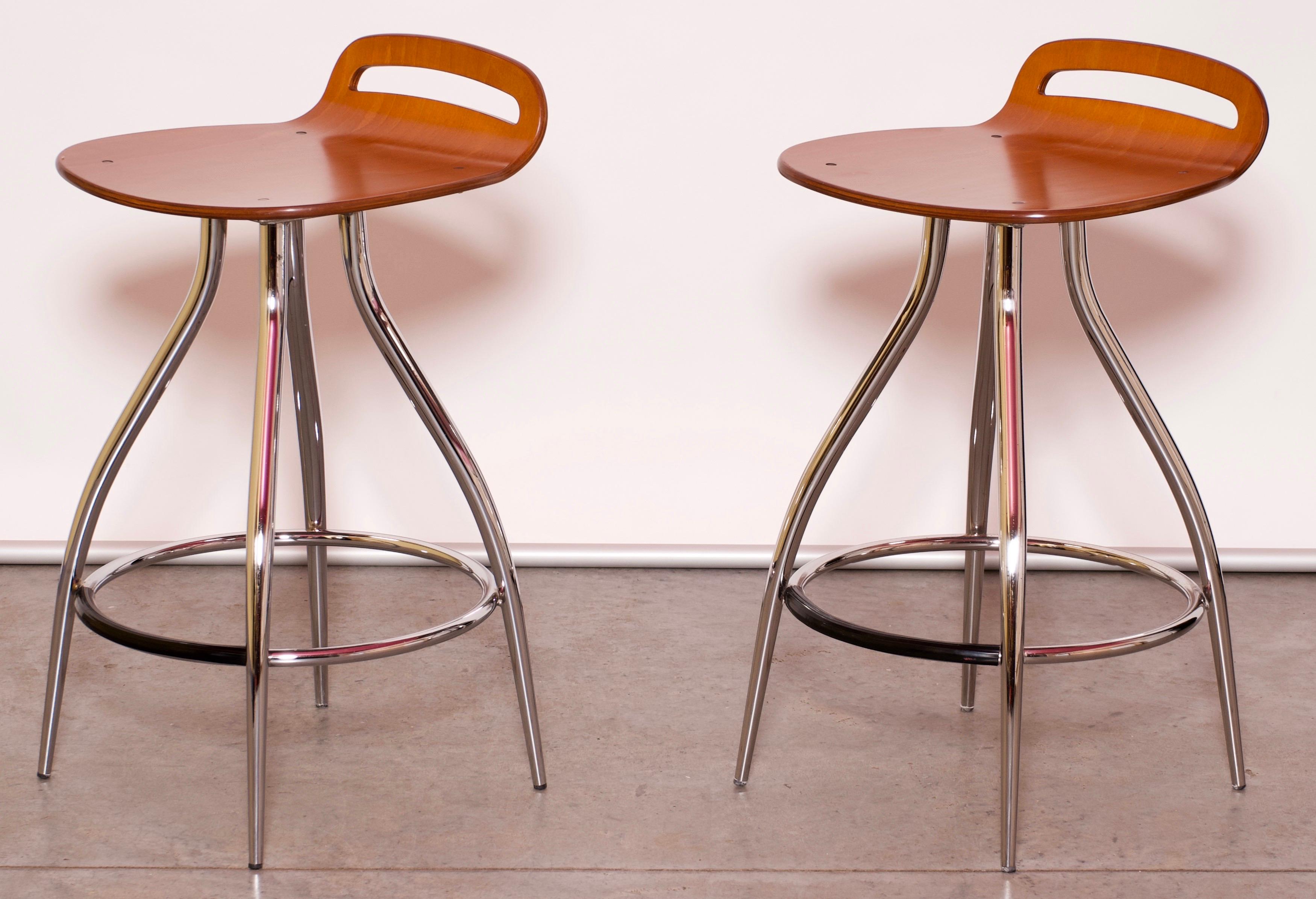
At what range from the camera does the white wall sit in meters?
2.79

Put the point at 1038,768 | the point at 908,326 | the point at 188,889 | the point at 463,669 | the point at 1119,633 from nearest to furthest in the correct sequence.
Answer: the point at 188,889, the point at 908,326, the point at 1038,768, the point at 463,669, the point at 1119,633

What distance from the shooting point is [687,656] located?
261 cm

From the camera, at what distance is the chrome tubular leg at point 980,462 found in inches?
86.0

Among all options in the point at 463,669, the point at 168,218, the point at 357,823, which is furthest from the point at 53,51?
the point at 357,823

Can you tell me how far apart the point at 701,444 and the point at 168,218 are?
116 cm

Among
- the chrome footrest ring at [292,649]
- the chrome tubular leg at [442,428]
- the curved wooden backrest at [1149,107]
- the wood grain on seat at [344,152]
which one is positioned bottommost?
the chrome footrest ring at [292,649]

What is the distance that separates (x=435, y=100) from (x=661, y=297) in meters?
0.92

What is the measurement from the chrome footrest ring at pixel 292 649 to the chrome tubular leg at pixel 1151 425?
0.90 meters

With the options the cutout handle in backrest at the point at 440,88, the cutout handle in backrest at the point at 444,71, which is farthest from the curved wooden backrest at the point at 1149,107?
the cutout handle in backrest at the point at 440,88

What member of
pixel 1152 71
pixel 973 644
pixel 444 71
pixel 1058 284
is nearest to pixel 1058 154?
pixel 1152 71

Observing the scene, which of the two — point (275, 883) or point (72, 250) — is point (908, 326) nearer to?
point (275, 883)

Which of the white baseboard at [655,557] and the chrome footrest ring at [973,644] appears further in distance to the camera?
the white baseboard at [655,557]

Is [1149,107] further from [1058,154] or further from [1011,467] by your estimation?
[1011,467]

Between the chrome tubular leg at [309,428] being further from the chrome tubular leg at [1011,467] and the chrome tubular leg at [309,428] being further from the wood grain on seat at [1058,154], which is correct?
the chrome tubular leg at [1011,467]
